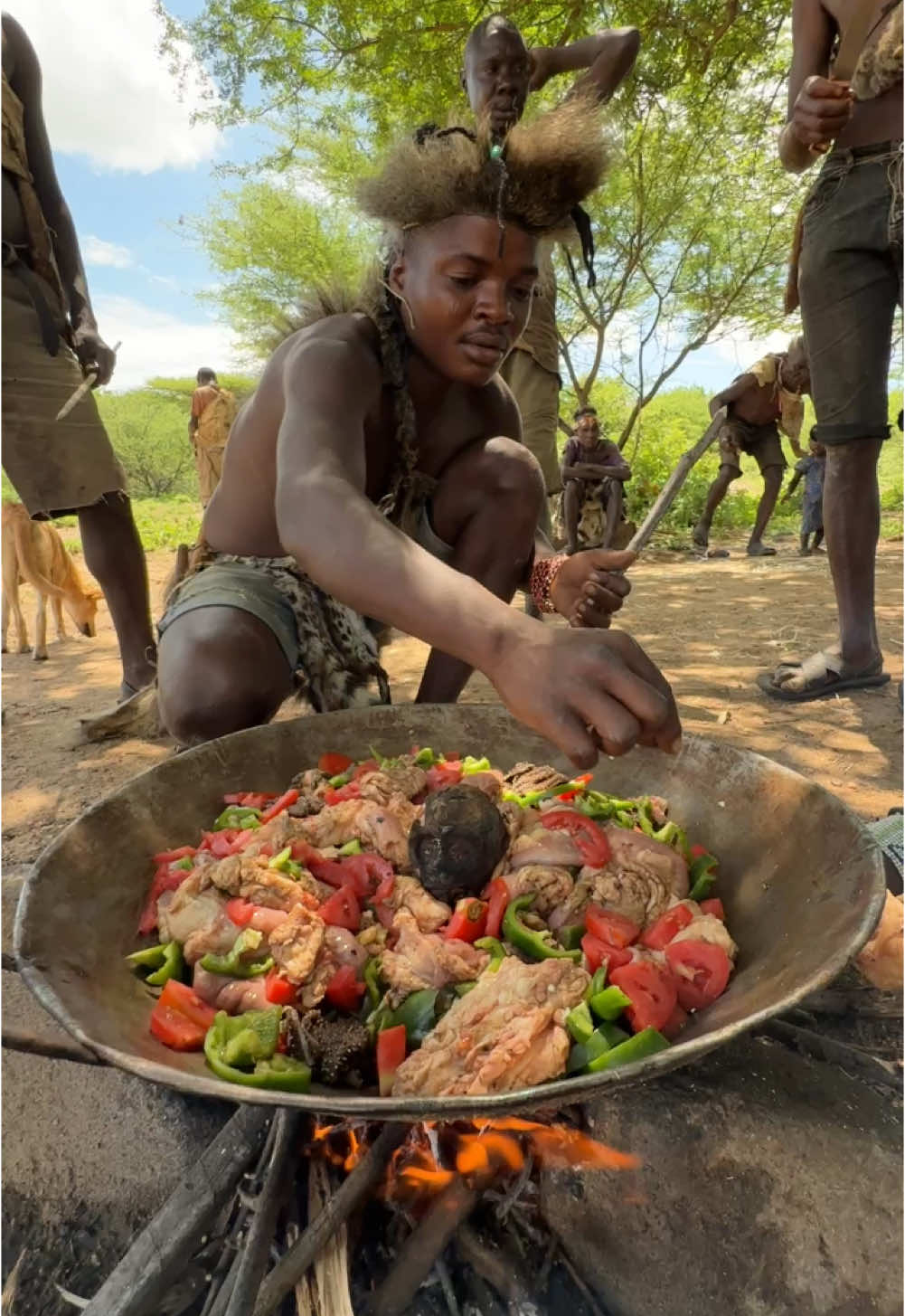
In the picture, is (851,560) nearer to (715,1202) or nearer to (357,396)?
(357,396)

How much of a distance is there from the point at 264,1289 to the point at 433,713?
148 centimetres

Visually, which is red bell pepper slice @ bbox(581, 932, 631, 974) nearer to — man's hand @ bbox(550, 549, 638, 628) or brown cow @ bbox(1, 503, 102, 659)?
man's hand @ bbox(550, 549, 638, 628)

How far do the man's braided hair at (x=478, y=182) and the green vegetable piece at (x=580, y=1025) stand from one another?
2037 mm

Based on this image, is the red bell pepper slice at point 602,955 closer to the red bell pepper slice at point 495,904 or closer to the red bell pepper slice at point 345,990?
the red bell pepper slice at point 495,904

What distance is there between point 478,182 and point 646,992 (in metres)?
2.23

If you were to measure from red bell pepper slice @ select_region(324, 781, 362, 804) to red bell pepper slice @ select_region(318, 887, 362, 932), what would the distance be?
293 mm

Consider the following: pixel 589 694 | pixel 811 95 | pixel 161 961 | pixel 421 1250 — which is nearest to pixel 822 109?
pixel 811 95

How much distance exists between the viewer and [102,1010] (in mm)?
1416

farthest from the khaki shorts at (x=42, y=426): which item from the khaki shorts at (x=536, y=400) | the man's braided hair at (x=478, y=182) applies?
the khaki shorts at (x=536, y=400)

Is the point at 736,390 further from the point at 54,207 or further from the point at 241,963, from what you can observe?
the point at 241,963

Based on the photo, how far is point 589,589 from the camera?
2.49 meters

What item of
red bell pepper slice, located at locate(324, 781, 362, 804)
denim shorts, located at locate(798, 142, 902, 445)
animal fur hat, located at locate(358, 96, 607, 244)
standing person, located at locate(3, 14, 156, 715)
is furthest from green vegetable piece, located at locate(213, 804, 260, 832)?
denim shorts, located at locate(798, 142, 902, 445)

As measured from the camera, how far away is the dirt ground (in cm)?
364

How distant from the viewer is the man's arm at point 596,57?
5680mm
